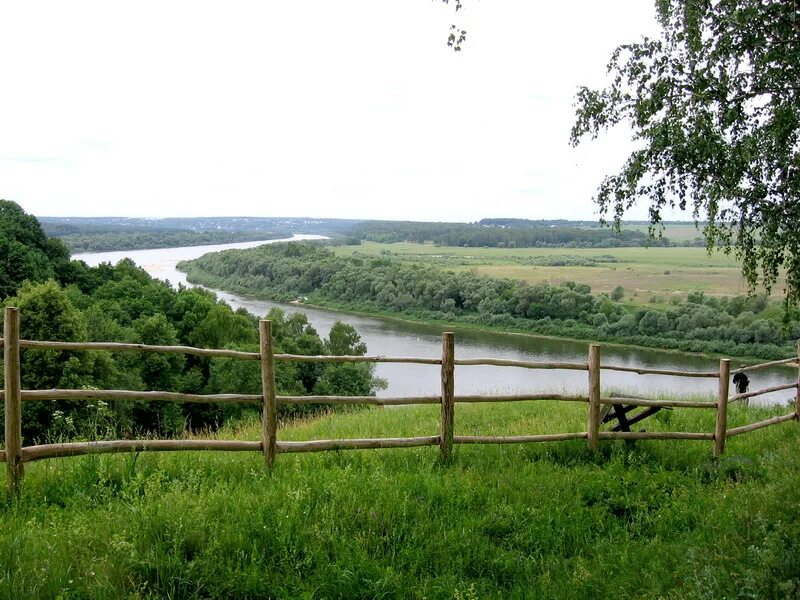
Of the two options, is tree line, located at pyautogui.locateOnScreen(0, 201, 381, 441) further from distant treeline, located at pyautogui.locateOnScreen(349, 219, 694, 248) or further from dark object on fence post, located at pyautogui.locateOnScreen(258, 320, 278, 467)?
distant treeline, located at pyautogui.locateOnScreen(349, 219, 694, 248)

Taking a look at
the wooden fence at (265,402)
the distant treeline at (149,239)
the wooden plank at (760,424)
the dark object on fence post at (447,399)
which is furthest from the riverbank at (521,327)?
the dark object on fence post at (447,399)

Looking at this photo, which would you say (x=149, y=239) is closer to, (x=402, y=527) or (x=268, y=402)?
(x=268, y=402)

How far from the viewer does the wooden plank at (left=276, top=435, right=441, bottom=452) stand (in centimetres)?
577

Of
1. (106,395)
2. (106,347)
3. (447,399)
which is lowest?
(447,399)

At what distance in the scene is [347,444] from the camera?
595 cm

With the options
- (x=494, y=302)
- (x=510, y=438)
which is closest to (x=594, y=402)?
(x=510, y=438)

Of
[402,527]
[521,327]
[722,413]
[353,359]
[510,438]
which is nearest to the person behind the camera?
[402,527]

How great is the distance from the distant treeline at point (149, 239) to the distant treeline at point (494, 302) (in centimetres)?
2859

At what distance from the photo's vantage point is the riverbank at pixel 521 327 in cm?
4436

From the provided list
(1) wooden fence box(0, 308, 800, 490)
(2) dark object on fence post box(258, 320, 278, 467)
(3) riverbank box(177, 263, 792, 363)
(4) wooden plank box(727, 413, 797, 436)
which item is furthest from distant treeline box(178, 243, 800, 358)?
(2) dark object on fence post box(258, 320, 278, 467)

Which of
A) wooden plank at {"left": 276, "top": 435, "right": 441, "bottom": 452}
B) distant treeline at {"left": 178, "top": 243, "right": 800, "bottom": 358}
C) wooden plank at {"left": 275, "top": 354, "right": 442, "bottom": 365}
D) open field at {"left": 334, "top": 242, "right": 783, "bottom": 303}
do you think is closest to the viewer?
wooden plank at {"left": 276, "top": 435, "right": 441, "bottom": 452}

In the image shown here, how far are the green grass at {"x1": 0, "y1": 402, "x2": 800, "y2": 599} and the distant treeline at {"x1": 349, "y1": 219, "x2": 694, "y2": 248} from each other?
100824 mm

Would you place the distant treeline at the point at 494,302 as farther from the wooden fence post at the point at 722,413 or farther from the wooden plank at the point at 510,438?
the wooden plank at the point at 510,438

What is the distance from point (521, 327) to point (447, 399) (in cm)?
5452
